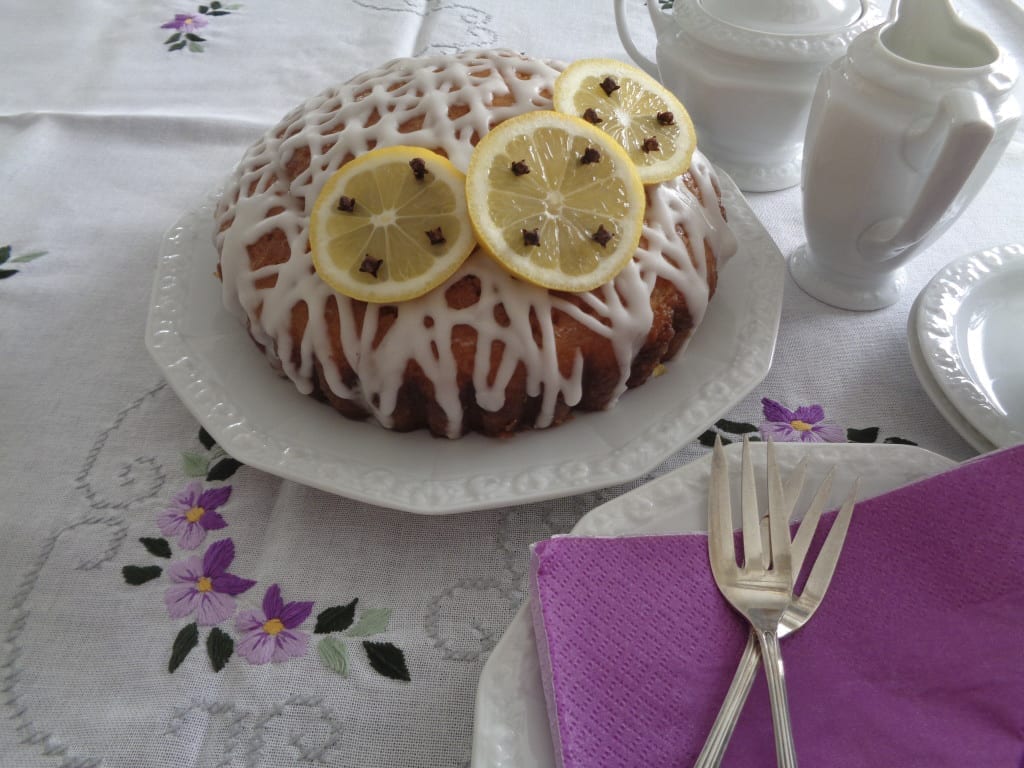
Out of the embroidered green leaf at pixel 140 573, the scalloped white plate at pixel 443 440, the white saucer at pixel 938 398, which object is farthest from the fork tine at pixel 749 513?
the embroidered green leaf at pixel 140 573

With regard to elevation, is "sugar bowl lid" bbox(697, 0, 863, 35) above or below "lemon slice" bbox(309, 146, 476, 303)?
above

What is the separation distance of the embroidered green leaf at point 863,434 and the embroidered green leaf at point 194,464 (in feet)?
2.73

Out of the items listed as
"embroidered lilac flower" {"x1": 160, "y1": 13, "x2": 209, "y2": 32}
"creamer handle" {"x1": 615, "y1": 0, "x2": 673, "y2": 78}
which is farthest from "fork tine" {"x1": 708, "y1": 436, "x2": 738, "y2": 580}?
"embroidered lilac flower" {"x1": 160, "y1": 13, "x2": 209, "y2": 32}

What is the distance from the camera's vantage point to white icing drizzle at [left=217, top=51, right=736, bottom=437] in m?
0.93

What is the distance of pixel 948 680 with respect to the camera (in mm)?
674

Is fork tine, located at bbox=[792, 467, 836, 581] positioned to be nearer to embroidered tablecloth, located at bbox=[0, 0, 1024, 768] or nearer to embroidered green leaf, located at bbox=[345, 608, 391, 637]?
embroidered tablecloth, located at bbox=[0, 0, 1024, 768]

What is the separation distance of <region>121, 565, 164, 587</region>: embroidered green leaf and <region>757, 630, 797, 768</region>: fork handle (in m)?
0.65

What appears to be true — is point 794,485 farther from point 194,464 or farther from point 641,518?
point 194,464

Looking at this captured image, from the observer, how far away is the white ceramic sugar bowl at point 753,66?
124 centimetres

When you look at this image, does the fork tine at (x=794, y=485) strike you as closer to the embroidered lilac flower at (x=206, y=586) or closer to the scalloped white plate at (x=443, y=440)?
the scalloped white plate at (x=443, y=440)

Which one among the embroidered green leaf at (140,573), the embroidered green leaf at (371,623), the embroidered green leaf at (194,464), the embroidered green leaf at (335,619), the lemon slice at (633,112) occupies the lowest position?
the embroidered green leaf at (140,573)

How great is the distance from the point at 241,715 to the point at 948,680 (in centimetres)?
66

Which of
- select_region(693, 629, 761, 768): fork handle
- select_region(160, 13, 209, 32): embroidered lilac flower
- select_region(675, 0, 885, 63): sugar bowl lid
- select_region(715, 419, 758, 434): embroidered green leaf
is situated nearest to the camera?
select_region(693, 629, 761, 768): fork handle

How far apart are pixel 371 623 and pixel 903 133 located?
87 cm
